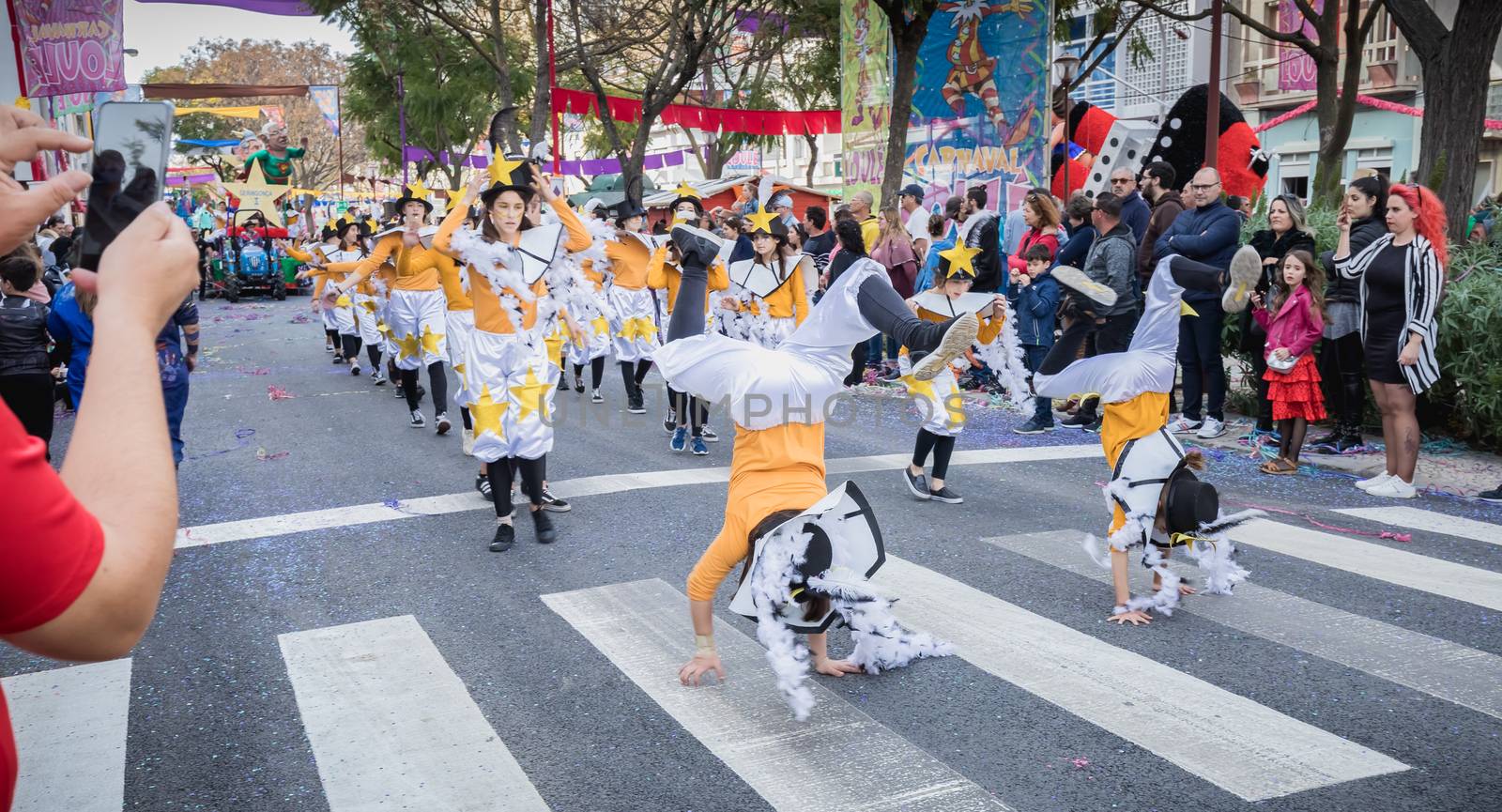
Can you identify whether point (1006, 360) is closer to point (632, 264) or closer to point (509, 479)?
point (509, 479)

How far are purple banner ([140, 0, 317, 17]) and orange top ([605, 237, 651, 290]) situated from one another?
1088cm

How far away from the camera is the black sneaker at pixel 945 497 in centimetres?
781

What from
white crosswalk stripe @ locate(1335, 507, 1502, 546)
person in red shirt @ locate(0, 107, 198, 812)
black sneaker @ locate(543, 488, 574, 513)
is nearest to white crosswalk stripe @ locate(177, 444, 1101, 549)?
black sneaker @ locate(543, 488, 574, 513)

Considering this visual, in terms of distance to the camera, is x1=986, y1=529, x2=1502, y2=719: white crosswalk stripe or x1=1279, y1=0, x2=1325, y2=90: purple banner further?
x1=1279, y1=0, x2=1325, y2=90: purple banner

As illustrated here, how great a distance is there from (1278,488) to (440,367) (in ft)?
23.8

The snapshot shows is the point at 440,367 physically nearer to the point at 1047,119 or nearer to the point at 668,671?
the point at 668,671

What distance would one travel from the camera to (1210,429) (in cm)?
995

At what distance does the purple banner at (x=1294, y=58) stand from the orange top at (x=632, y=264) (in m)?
24.4

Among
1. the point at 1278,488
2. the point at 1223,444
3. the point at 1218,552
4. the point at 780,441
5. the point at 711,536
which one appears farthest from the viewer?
the point at 1223,444

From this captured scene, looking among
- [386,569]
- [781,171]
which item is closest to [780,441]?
[386,569]

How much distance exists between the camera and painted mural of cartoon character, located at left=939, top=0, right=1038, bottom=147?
1880 centimetres

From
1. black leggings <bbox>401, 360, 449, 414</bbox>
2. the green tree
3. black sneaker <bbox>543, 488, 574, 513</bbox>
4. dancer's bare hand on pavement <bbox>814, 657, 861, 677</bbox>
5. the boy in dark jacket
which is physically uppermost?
the green tree

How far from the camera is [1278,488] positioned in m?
8.16

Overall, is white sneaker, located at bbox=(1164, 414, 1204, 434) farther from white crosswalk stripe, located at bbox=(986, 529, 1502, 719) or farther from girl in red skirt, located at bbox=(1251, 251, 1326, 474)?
white crosswalk stripe, located at bbox=(986, 529, 1502, 719)
